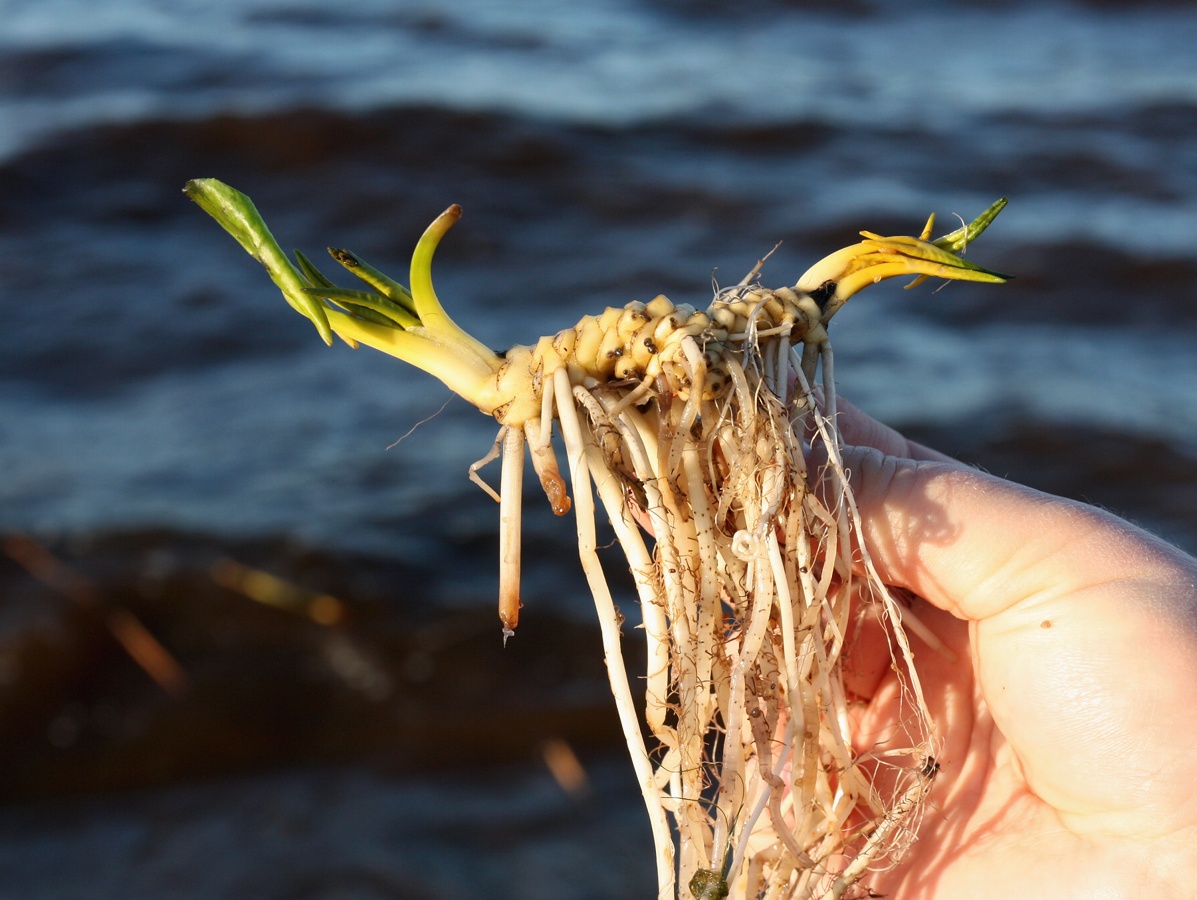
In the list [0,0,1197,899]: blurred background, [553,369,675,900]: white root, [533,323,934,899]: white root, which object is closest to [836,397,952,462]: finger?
[533,323,934,899]: white root

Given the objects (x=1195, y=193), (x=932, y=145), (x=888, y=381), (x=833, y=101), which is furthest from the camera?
(x=833, y=101)

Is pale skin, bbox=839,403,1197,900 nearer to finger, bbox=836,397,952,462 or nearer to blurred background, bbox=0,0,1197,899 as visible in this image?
finger, bbox=836,397,952,462

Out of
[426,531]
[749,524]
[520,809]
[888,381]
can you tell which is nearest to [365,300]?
[749,524]

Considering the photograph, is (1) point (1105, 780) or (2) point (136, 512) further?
(2) point (136, 512)

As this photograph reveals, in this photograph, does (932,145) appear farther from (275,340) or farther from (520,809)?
(520,809)

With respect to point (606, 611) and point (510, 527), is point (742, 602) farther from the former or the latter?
point (510, 527)

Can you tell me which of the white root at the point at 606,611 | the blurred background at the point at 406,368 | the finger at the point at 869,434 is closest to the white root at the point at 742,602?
the white root at the point at 606,611

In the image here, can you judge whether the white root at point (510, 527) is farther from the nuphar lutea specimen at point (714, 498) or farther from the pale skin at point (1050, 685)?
the pale skin at point (1050, 685)
